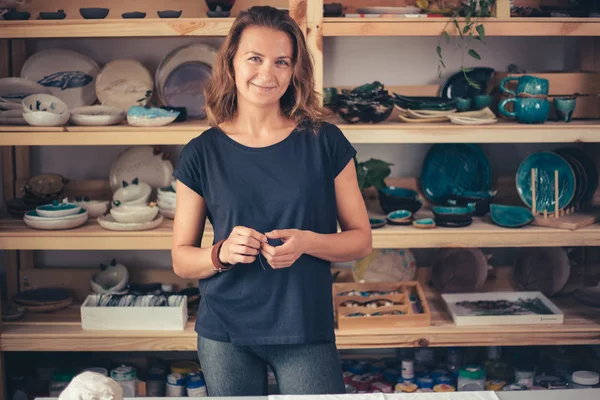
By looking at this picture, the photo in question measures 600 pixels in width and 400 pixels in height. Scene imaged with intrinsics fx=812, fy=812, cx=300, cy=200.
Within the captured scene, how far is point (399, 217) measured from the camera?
10.6ft

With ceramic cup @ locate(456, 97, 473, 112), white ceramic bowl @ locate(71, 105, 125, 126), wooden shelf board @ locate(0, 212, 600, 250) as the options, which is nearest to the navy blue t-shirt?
wooden shelf board @ locate(0, 212, 600, 250)

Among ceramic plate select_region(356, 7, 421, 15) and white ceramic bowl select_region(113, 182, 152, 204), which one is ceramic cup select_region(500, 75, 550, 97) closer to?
ceramic plate select_region(356, 7, 421, 15)

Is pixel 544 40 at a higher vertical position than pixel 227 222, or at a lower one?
higher

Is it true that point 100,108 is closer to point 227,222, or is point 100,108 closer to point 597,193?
point 227,222

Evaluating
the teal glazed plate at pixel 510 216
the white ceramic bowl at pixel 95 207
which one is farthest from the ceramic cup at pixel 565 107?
the white ceramic bowl at pixel 95 207

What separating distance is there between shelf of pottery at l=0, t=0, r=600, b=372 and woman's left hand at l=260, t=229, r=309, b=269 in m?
1.18

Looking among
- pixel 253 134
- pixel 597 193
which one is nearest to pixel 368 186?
pixel 597 193

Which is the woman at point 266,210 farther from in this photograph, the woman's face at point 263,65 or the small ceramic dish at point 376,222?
the small ceramic dish at point 376,222

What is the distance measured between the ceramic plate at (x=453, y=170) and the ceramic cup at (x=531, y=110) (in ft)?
1.27

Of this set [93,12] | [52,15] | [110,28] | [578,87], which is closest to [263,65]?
[110,28]

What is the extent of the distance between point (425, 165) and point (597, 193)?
0.73 metres

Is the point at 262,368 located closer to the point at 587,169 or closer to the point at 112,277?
the point at 112,277

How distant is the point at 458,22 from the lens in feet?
10.1

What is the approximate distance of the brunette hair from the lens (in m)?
1.94
